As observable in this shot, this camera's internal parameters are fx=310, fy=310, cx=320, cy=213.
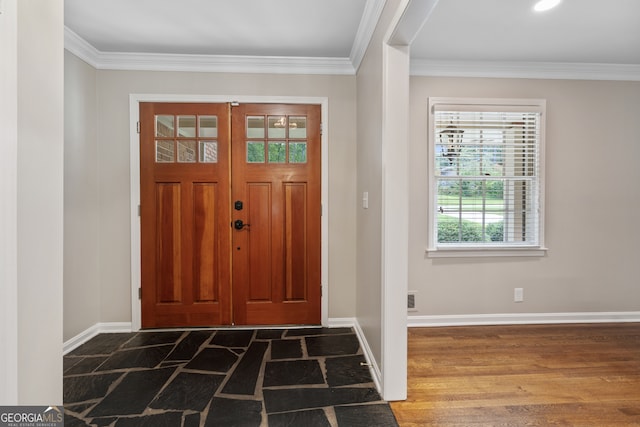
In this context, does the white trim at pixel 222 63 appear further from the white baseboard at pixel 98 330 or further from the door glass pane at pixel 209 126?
the white baseboard at pixel 98 330

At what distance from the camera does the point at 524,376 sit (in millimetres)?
2188

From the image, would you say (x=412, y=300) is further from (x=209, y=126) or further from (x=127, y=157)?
(x=127, y=157)

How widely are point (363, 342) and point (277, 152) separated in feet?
6.16

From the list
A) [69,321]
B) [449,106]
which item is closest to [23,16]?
[69,321]

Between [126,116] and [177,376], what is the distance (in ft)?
7.62

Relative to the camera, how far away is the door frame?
2.90m

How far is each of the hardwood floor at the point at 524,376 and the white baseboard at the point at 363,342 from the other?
21 cm

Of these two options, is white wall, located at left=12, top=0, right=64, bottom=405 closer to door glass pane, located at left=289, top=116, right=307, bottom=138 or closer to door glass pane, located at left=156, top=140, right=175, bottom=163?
door glass pane, located at left=156, top=140, right=175, bottom=163

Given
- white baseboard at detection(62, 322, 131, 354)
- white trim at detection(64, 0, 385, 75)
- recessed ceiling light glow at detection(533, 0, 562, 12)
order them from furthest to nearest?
white trim at detection(64, 0, 385, 75) → white baseboard at detection(62, 322, 131, 354) → recessed ceiling light glow at detection(533, 0, 562, 12)

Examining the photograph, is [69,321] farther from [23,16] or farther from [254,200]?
[23,16]

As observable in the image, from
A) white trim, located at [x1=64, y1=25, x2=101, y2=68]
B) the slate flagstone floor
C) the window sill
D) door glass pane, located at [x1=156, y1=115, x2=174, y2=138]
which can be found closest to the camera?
the slate flagstone floor

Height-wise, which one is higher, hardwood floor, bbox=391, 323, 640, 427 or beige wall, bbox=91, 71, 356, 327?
beige wall, bbox=91, 71, 356, 327

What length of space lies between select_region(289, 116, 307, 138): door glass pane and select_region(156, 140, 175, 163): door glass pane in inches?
44.8

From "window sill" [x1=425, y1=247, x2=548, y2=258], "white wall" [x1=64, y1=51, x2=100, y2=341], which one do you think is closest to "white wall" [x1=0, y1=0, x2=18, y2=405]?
"white wall" [x1=64, y1=51, x2=100, y2=341]
